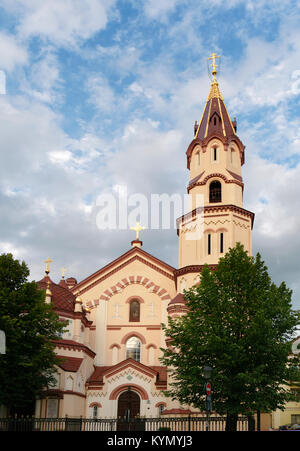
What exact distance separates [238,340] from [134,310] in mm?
20073

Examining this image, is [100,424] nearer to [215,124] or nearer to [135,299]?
[135,299]

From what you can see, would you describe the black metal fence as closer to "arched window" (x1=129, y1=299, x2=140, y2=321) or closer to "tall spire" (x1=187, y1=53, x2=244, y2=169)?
"arched window" (x1=129, y1=299, x2=140, y2=321)

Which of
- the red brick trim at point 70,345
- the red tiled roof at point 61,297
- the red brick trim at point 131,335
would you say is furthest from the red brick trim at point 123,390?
the red tiled roof at point 61,297

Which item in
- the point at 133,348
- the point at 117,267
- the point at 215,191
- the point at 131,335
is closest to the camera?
the point at 133,348

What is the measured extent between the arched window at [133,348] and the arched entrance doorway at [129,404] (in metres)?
4.12

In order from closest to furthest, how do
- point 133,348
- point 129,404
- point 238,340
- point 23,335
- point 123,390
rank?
1. point 238,340
2. point 23,335
3. point 129,404
4. point 123,390
5. point 133,348

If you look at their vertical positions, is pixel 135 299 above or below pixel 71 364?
above

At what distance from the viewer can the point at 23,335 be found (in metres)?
35.1

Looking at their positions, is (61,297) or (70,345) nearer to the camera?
(70,345)

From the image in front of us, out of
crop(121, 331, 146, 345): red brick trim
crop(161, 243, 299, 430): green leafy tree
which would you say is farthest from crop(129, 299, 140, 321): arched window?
crop(161, 243, 299, 430): green leafy tree

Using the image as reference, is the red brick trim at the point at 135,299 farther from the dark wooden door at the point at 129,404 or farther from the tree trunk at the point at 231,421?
the tree trunk at the point at 231,421

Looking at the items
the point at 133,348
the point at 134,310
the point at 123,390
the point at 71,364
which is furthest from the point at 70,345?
the point at 134,310

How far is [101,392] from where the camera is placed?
142 feet
